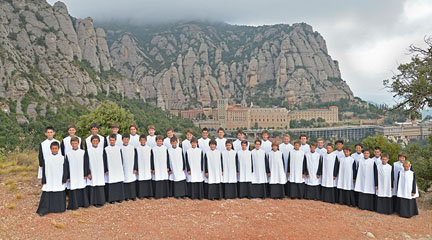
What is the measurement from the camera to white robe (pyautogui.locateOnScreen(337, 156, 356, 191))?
9273mm

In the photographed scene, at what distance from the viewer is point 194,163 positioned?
928 cm

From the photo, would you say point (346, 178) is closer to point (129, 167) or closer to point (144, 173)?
point (144, 173)

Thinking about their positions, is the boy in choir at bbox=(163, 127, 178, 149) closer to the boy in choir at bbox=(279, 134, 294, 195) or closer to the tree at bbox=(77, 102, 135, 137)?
the boy in choir at bbox=(279, 134, 294, 195)

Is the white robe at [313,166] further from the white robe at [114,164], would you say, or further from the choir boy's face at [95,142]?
the choir boy's face at [95,142]

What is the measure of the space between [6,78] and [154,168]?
41775 mm

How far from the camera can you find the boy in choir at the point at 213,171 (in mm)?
9219

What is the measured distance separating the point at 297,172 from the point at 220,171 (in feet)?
8.13

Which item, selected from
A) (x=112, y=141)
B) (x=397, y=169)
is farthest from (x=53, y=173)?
(x=397, y=169)

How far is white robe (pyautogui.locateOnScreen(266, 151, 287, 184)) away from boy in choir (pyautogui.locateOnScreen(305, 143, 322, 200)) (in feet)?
2.61

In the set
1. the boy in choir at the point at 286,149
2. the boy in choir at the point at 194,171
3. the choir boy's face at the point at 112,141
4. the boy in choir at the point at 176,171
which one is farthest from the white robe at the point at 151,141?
the boy in choir at the point at 286,149

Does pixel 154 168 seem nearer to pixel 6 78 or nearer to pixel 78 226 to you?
pixel 78 226

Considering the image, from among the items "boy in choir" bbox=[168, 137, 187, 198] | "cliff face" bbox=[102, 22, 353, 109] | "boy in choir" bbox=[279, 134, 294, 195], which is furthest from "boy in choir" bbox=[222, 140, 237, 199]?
"cliff face" bbox=[102, 22, 353, 109]

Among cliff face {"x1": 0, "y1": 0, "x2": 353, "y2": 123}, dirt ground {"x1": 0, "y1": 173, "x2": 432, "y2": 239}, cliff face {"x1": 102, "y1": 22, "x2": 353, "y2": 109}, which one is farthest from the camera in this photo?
cliff face {"x1": 102, "y1": 22, "x2": 353, "y2": 109}

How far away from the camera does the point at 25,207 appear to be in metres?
7.49
